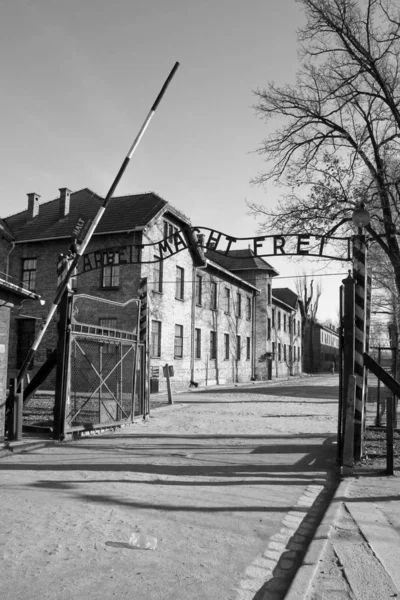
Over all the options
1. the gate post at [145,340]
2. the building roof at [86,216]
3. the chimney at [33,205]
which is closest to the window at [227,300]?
the building roof at [86,216]

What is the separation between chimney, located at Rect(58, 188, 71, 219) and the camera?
2741 cm

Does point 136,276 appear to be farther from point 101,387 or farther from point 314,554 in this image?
point 314,554

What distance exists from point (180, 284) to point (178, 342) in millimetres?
3179

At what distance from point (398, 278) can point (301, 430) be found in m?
5.37

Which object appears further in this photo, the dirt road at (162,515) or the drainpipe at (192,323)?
the drainpipe at (192,323)

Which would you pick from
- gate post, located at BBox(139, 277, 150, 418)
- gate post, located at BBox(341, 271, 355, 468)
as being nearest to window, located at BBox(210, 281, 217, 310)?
gate post, located at BBox(139, 277, 150, 418)

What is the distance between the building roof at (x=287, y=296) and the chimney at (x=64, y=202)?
36403mm

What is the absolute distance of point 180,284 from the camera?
29.3 meters

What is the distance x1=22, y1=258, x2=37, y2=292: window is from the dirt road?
1821 cm

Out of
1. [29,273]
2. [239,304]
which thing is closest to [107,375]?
[29,273]

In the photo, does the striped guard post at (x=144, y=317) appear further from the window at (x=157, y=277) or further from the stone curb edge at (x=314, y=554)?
the window at (x=157, y=277)

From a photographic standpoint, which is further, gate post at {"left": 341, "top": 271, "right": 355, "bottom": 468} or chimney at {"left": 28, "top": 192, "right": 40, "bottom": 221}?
chimney at {"left": 28, "top": 192, "right": 40, "bottom": 221}

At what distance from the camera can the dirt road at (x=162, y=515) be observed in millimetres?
3785

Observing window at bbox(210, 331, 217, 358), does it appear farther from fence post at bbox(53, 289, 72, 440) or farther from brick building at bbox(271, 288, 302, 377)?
fence post at bbox(53, 289, 72, 440)
